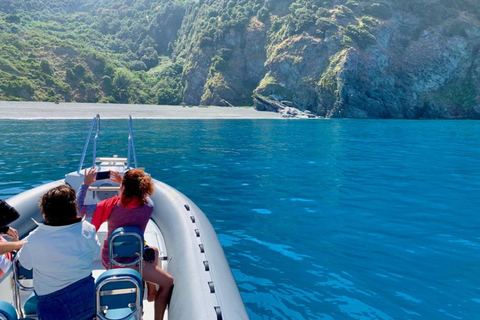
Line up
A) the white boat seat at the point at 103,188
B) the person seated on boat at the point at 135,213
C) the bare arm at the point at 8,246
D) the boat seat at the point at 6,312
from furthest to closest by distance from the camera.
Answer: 1. the white boat seat at the point at 103,188
2. the person seated on boat at the point at 135,213
3. the bare arm at the point at 8,246
4. the boat seat at the point at 6,312

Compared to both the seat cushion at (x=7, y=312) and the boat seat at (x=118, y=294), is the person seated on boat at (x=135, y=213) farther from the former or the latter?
the seat cushion at (x=7, y=312)

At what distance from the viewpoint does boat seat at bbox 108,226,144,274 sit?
12.6ft

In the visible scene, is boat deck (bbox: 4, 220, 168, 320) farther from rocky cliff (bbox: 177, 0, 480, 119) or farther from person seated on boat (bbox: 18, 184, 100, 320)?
rocky cliff (bbox: 177, 0, 480, 119)

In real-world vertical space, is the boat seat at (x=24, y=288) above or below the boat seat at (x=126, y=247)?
below

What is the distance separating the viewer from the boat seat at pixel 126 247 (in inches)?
151

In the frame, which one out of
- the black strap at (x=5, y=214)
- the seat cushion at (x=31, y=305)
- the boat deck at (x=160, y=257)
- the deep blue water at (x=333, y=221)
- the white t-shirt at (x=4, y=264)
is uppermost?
the black strap at (x=5, y=214)

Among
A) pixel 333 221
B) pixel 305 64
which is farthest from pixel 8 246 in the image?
pixel 305 64

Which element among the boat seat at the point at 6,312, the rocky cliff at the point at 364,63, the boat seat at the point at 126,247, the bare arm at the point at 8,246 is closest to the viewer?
the boat seat at the point at 6,312

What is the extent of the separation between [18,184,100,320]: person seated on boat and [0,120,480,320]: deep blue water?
329cm

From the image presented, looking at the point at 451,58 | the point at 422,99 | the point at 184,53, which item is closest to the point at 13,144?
the point at 422,99

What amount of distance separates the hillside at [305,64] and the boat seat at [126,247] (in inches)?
2773

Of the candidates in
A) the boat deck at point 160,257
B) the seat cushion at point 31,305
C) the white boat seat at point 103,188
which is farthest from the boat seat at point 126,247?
the white boat seat at point 103,188

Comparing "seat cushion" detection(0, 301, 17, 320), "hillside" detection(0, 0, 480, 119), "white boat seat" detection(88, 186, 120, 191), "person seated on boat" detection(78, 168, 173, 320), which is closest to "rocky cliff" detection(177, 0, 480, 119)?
"hillside" detection(0, 0, 480, 119)

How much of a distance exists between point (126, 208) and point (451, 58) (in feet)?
274
